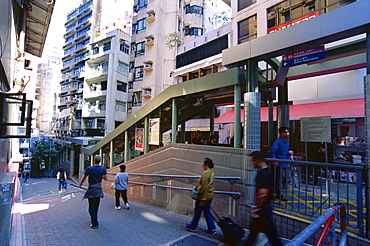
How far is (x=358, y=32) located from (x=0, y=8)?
5596 mm

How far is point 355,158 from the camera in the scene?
7.46m

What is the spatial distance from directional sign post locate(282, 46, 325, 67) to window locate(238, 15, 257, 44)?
10.2 metres

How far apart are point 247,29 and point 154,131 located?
10451 millimetres

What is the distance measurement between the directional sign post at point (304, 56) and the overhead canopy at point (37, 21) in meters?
8.98

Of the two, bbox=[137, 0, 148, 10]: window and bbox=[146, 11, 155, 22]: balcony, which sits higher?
bbox=[137, 0, 148, 10]: window

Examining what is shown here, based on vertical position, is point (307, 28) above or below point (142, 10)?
below

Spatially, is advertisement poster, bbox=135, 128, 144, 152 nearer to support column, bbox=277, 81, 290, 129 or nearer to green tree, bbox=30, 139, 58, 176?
support column, bbox=277, 81, 290, 129

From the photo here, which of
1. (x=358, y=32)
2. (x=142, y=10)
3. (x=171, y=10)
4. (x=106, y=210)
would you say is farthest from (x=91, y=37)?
(x=358, y=32)

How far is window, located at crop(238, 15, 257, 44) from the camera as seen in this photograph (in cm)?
1395

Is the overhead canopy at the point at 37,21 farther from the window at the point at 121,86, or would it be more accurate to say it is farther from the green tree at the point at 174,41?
the window at the point at 121,86

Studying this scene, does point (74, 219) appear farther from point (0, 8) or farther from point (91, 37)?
point (91, 37)

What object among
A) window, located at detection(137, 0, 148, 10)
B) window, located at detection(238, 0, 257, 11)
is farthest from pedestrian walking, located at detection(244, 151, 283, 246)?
window, located at detection(137, 0, 148, 10)

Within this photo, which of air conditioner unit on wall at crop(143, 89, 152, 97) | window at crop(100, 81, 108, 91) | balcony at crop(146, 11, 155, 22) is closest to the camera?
air conditioner unit on wall at crop(143, 89, 152, 97)

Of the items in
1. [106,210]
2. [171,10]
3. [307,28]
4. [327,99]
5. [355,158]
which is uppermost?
[171,10]
